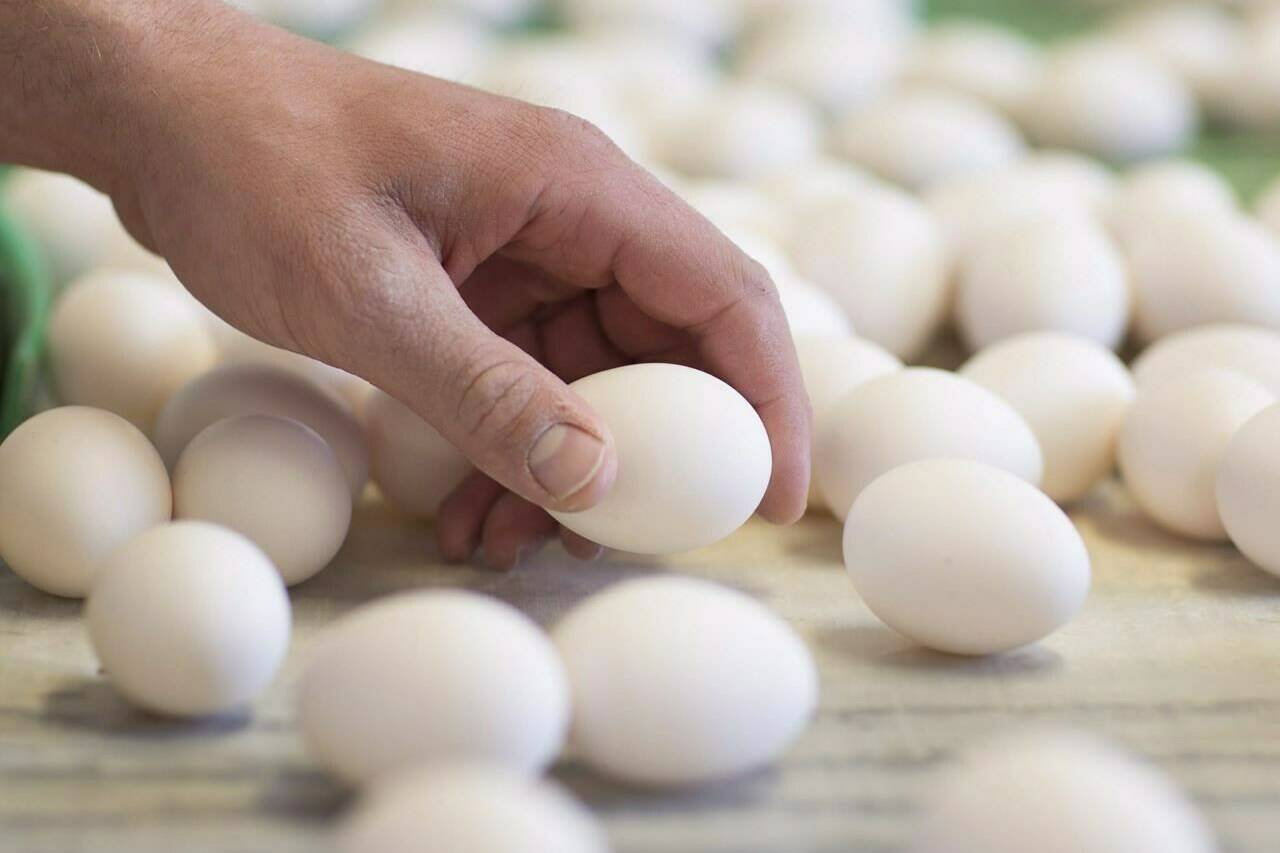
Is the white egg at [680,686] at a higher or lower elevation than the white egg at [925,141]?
higher

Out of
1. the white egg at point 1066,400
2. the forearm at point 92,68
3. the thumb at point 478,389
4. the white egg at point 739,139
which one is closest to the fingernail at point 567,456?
the thumb at point 478,389

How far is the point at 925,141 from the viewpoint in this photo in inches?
87.0

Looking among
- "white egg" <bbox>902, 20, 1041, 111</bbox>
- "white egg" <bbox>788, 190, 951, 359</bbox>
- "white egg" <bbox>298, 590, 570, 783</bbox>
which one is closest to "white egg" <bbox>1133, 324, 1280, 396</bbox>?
"white egg" <bbox>788, 190, 951, 359</bbox>

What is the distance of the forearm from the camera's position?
114cm

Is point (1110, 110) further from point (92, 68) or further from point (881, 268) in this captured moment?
point (92, 68)

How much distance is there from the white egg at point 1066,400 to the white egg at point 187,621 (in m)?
0.70

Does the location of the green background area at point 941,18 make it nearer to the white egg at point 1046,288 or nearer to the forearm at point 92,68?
the forearm at point 92,68

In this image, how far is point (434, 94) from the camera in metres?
1.11

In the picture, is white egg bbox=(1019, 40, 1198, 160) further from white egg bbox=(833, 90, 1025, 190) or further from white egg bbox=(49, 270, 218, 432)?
white egg bbox=(49, 270, 218, 432)

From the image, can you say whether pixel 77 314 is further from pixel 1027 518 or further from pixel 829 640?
pixel 1027 518

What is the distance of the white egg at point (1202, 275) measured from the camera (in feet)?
5.06

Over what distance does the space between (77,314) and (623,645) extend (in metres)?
0.85

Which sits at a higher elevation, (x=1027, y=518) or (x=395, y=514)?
(x=1027, y=518)

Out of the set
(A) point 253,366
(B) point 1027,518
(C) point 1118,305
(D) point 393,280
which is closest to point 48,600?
(A) point 253,366
